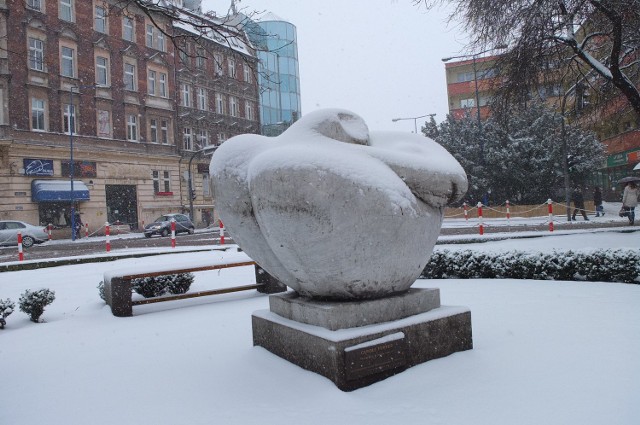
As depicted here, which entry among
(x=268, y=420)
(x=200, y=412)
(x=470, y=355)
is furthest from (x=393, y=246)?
(x=200, y=412)

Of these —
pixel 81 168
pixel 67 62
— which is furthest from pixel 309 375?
pixel 67 62

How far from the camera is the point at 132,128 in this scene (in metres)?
32.9

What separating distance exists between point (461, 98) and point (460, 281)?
4715 cm

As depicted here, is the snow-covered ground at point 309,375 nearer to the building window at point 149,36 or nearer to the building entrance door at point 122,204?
the building entrance door at point 122,204

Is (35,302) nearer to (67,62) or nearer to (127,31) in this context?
(67,62)

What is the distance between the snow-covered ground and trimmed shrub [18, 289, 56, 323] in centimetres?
28

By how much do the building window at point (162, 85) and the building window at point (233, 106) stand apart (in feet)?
20.0

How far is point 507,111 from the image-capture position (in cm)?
1234

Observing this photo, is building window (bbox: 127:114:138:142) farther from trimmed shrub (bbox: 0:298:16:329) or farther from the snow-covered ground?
the snow-covered ground

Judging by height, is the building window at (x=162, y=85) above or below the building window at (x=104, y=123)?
above

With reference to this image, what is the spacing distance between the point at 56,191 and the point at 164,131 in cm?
1003

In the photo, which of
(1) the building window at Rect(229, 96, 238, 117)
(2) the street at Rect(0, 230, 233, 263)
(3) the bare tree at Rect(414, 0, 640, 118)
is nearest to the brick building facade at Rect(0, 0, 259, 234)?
(1) the building window at Rect(229, 96, 238, 117)

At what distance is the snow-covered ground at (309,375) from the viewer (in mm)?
3018

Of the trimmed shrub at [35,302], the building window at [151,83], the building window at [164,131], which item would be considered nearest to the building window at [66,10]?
the building window at [151,83]
